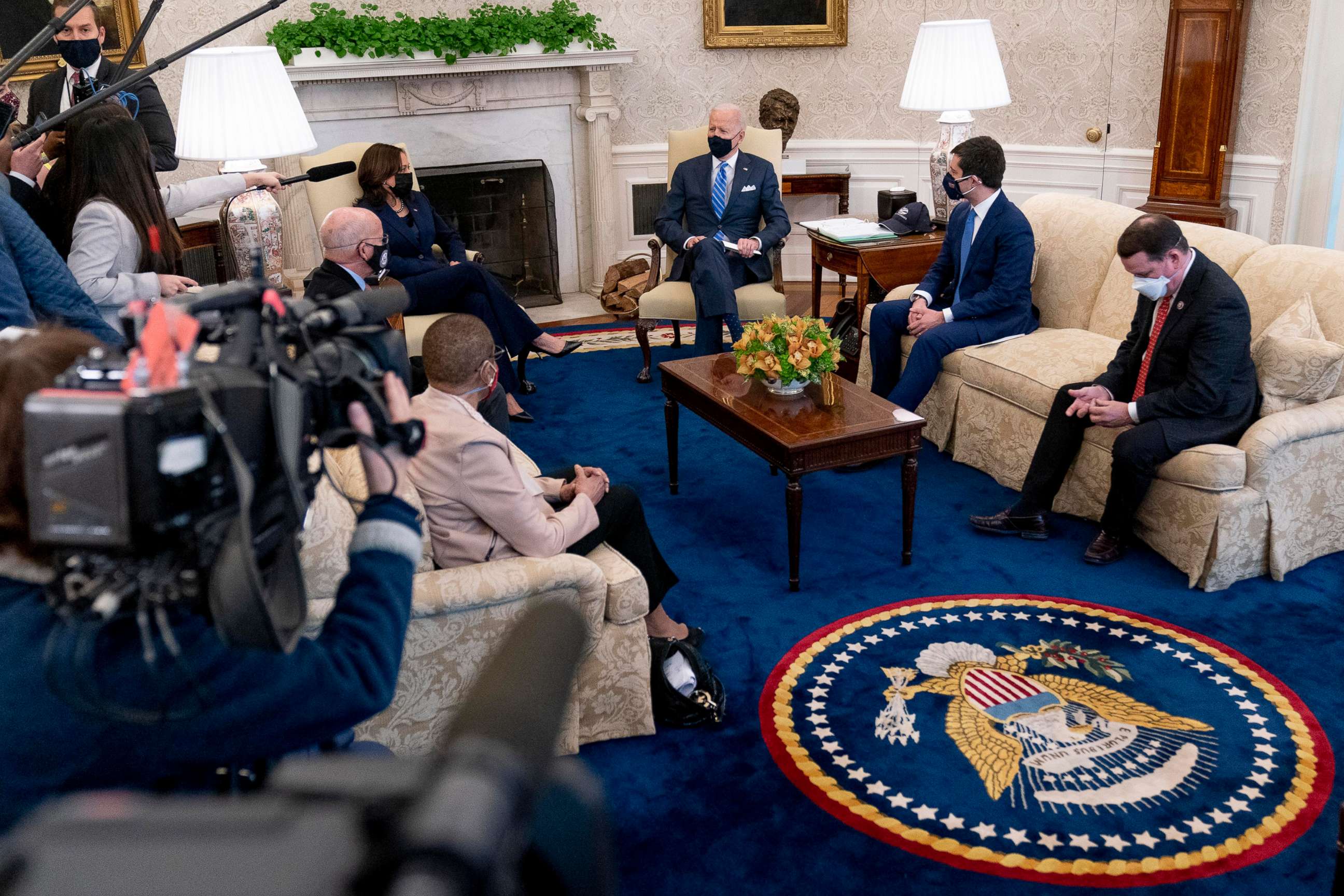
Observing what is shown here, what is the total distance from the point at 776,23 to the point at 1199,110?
2.61 meters

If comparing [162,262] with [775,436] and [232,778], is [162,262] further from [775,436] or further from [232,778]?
[232,778]

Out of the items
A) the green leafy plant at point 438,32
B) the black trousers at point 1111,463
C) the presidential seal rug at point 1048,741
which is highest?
the green leafy plant at point 438,32

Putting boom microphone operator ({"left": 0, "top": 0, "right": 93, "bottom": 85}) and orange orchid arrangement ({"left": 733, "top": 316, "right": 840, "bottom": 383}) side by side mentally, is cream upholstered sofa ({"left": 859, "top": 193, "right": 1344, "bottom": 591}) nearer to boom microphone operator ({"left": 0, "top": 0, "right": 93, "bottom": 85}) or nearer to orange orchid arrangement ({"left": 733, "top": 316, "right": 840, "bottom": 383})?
orange orchid arrangement ({"left": 733, "top": 316, "right": 840, "bottom": 383})

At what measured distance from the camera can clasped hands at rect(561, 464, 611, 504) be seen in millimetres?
2992

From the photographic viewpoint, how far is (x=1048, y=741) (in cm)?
280

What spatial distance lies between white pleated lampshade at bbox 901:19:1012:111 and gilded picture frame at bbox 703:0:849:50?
6.09ft

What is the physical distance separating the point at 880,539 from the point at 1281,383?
134cm

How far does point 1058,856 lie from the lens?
240 cm

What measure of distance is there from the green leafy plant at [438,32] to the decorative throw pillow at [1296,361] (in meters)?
4.33

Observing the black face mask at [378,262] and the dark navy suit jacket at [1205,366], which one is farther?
the black face mask at [378,262]

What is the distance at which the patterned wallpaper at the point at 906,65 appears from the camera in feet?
18.3

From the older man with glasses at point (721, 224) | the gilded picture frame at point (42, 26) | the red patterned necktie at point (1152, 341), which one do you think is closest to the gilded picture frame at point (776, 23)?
the older man with glasses at point (721, 224)

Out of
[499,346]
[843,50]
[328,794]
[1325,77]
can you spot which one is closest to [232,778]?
[328,794]

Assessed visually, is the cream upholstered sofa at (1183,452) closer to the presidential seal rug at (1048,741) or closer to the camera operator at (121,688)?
the presidential seal rug at (1048,741)
